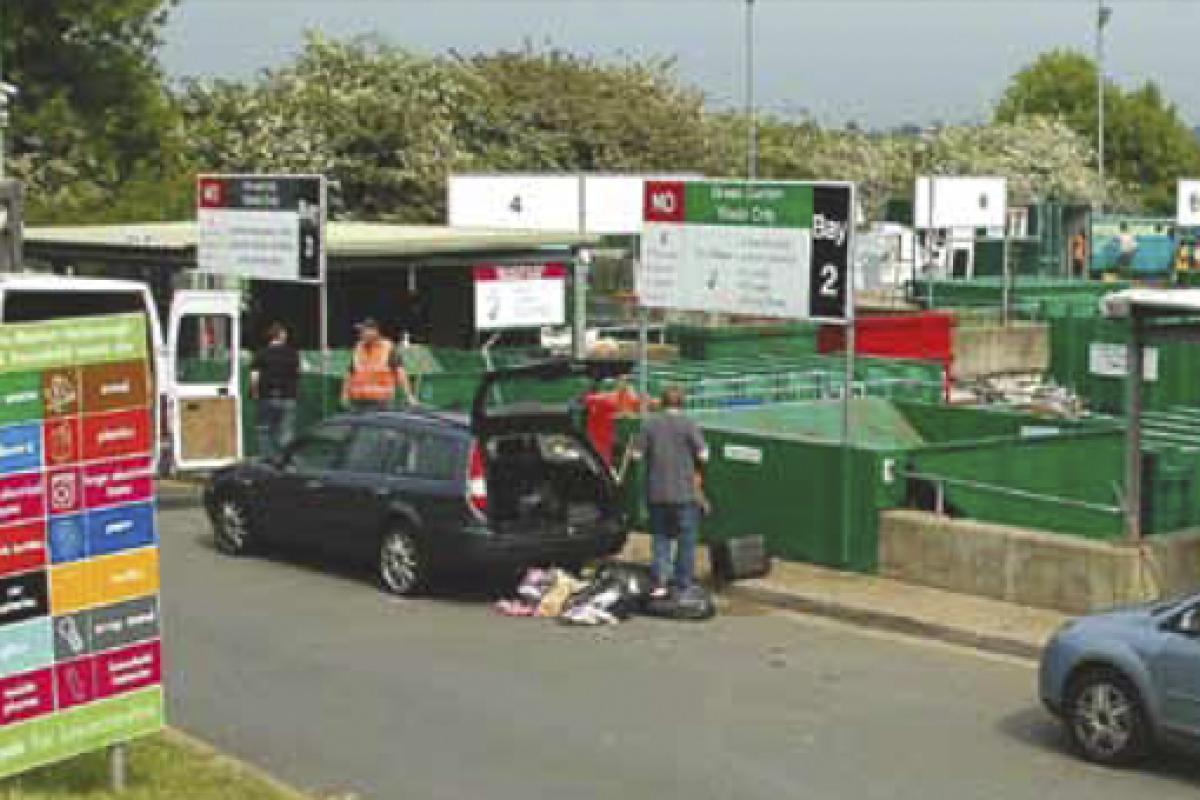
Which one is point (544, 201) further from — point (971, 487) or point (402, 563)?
point (971, 487)

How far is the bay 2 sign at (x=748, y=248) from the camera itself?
17.2m

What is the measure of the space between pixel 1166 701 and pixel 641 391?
9090 mm

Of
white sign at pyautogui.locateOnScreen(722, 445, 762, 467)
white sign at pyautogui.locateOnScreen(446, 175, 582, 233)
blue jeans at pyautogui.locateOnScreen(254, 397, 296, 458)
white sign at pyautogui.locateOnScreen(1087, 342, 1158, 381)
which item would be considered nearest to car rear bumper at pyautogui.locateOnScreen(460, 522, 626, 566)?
white sign at pyautogui.locateOnScreen(722, 445, 762, 467)

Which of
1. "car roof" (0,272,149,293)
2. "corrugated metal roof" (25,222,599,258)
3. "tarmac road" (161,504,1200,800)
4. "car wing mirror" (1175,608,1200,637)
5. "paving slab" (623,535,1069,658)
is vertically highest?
"corrugated metal roof" (25,222,599,258)

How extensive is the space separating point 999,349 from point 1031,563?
2068 centimetres

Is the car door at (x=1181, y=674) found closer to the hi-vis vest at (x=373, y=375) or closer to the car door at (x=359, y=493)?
the car door at (x=359, y=493)

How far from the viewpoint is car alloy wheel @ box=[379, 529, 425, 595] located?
53.3ft

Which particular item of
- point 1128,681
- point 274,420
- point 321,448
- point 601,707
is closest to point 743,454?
point 321,448

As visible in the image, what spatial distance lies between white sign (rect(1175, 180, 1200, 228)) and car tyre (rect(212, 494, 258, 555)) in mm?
30192

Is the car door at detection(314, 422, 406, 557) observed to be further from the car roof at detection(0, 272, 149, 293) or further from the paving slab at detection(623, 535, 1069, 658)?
the paving slab at detection(623, 535, 1069, 658)

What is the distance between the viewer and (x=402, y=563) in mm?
16375

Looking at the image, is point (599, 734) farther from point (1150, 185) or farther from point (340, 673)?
point (1150, 185)

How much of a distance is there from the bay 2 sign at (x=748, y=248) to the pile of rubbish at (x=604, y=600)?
292 cm

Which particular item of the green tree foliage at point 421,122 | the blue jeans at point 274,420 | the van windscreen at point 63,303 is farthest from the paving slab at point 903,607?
the green tree foliage at point 421,122
